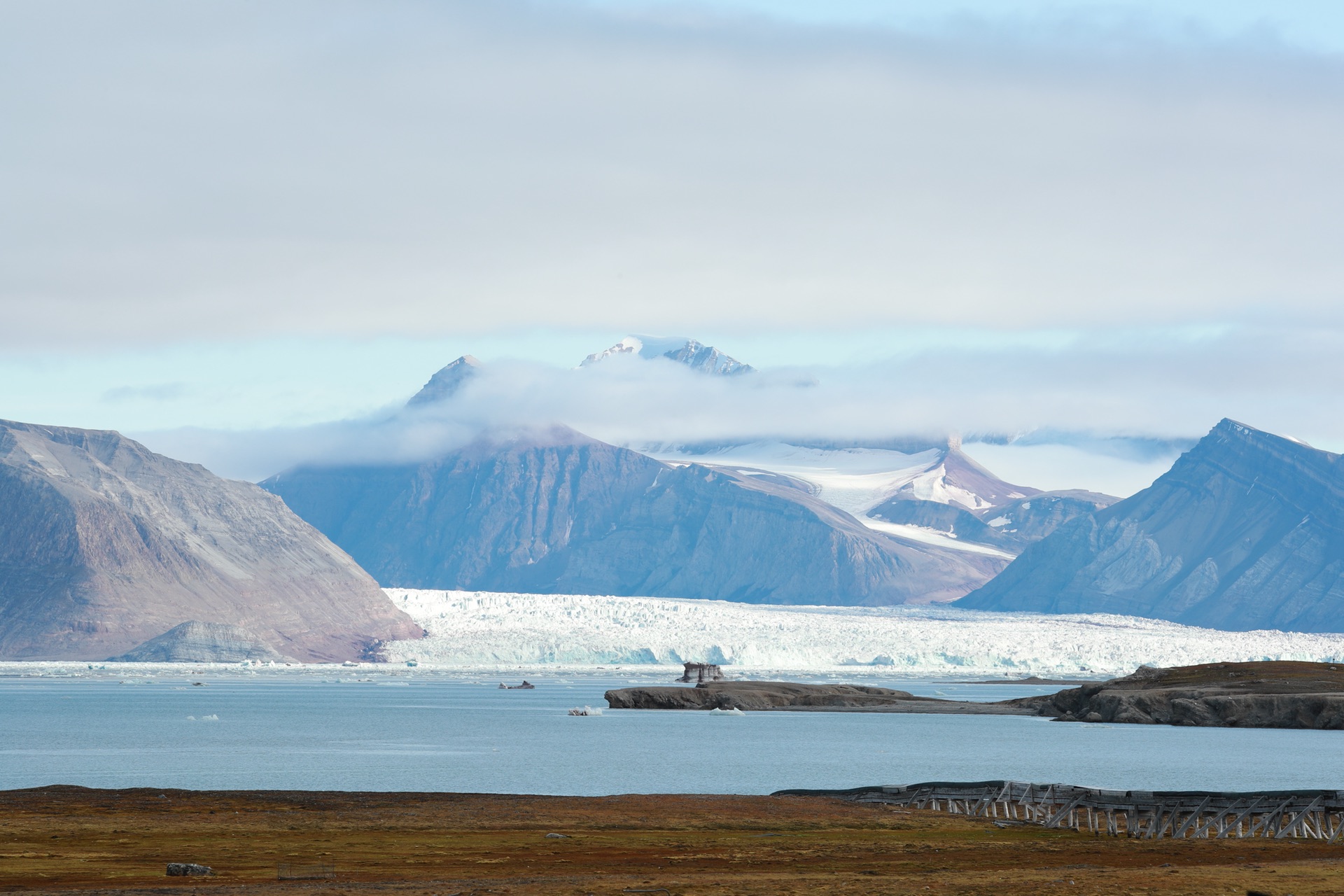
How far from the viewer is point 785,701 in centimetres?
14488

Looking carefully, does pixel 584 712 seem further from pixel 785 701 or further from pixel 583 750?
pixel 583 750

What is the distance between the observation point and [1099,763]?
80.4 metres

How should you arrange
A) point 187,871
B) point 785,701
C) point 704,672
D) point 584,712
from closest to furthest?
point 187,871
point 584,712
point 785,701
point 704,672

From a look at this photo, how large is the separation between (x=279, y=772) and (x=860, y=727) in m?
56.7

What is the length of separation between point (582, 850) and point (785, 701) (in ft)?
355

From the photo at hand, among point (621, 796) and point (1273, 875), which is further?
point (621, 796)

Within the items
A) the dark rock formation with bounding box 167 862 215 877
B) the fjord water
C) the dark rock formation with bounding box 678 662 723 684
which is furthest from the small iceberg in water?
the dark rock formation with bounding box 167 862 215 877

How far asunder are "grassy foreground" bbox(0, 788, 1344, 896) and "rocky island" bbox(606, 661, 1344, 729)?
7698 centimetres

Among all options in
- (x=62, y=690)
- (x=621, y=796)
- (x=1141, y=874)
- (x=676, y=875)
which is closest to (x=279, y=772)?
(x=621, y=796)

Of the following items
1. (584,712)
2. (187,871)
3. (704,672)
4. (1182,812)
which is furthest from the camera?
(704,672)

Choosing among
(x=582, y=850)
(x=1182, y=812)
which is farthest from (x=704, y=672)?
(x=582, y=850)

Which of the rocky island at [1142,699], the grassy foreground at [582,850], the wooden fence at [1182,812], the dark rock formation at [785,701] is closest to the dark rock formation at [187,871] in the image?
the grassy foreground at [582,850]

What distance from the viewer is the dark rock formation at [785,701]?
140 meters

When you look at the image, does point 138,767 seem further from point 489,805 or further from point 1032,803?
point 1032,803
